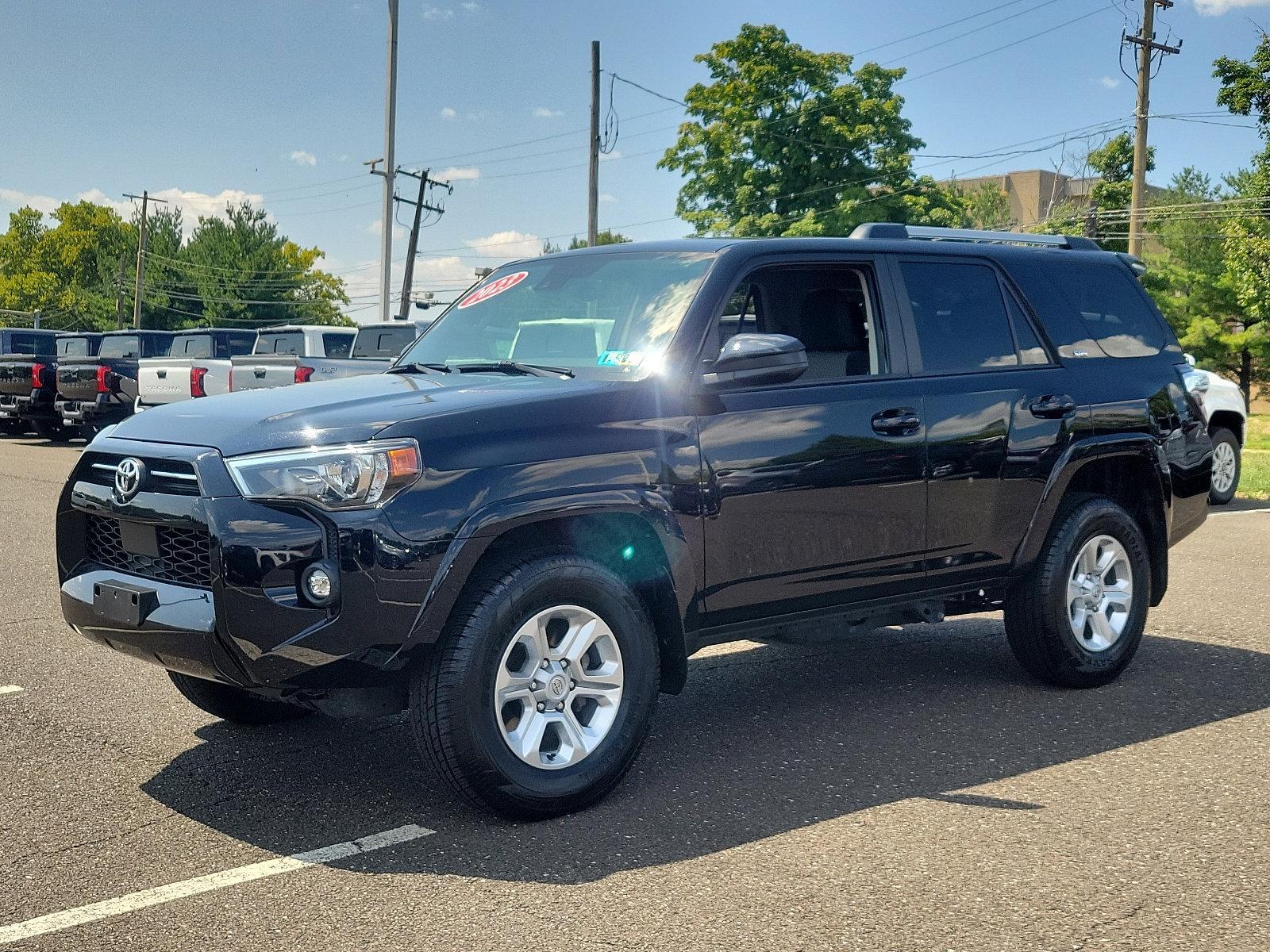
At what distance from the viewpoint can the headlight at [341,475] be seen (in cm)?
406

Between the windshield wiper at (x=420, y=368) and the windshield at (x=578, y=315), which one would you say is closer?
the windshield at (x=578, y=315)

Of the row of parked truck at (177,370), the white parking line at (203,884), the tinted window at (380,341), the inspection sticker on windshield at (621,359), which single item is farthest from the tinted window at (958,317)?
the tinted window at (380,341)

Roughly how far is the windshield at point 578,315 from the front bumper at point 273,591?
4.10ft

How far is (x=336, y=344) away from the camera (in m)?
21.5

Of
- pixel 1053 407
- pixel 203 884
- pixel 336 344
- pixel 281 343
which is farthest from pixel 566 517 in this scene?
pixel 281 343

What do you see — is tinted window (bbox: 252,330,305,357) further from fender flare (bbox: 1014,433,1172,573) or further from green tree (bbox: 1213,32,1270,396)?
green tree (bbox: 1213,32,1270,396)

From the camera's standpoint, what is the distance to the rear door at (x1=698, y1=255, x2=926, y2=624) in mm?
4852

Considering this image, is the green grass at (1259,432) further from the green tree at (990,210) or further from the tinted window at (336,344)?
the green tree at (990,210)

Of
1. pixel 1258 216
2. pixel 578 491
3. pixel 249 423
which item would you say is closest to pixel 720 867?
pixel 578 491

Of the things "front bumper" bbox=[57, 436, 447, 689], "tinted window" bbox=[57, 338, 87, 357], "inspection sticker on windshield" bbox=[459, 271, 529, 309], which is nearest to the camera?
"front bumper" bbox=[57, 436, 447, 689]

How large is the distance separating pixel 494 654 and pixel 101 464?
5.15 feet

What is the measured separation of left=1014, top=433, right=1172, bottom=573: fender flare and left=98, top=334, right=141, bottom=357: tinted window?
24263mm

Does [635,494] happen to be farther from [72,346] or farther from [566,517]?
[72,346]

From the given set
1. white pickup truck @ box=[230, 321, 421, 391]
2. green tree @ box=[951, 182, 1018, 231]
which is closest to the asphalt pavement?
white pickup truck @ box=[230, 321, 421, 391]
